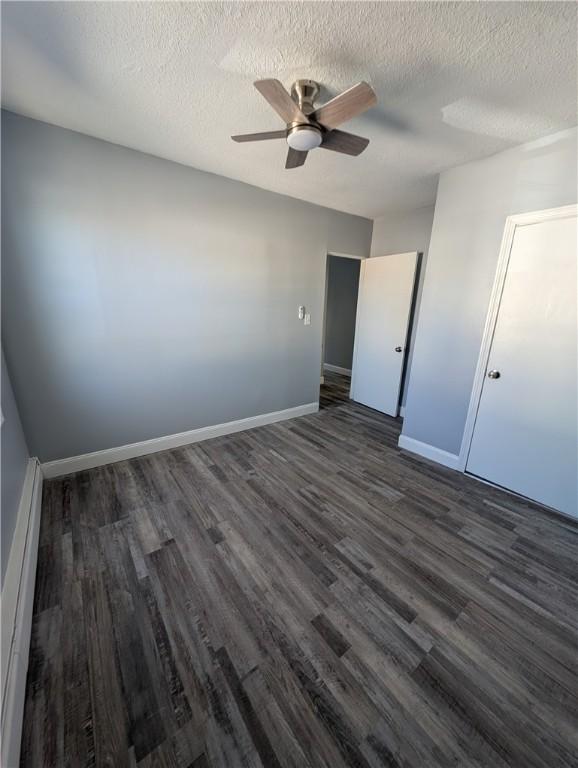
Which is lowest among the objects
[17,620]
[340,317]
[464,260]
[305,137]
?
[17,620]

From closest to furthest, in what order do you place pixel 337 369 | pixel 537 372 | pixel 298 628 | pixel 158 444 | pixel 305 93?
pixel 298 628
pixel 305 93
pixel 537 372
pixel 158 444
pixel 337 369

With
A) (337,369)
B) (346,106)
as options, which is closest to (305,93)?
(346,106)

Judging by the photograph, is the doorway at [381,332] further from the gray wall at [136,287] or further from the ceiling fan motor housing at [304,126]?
the ceiling fan motor housing at [304,126]

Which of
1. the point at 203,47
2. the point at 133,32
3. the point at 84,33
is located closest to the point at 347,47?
the point at 203,47

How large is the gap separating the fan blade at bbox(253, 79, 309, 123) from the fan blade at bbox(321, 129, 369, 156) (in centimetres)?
19

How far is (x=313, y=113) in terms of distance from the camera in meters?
1.44

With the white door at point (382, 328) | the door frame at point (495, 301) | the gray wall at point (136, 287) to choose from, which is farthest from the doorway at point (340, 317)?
the door frame at point (495, 301)

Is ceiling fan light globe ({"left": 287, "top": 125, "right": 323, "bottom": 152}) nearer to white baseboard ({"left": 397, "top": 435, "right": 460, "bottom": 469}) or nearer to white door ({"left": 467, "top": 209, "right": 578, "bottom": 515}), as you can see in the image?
white door ({"left": 467, "top": 209, "right": 578, "bottom": 515})

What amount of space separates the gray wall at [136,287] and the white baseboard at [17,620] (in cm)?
86

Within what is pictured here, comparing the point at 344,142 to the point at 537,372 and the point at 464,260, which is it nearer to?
the point at 464,260

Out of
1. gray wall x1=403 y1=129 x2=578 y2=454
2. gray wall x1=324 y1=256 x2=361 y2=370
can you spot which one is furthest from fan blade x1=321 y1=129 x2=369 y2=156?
gray wall x1=324 y1=256 x2=361 y2=370

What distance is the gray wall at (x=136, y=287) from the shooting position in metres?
2.04

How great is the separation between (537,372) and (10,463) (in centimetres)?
356

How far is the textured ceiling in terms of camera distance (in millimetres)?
1177
